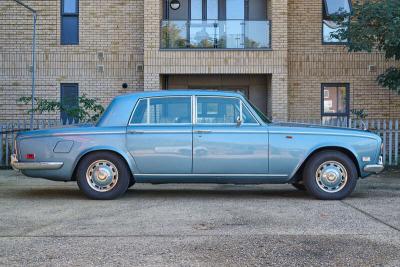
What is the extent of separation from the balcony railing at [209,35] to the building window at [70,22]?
276 cm

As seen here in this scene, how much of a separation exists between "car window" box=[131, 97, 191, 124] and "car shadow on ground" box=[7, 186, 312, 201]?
1229mm

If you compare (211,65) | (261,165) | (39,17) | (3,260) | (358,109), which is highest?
(39,17)

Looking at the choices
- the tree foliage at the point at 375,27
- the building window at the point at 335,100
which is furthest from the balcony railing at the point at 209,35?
the tree foliage at the point at 375,27

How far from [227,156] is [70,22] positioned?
1018 cm

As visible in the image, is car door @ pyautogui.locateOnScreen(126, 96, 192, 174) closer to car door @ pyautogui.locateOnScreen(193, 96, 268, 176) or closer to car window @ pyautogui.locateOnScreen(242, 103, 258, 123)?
car door @ pyautogui.locateOnScreen(193, 96, 268, 176)

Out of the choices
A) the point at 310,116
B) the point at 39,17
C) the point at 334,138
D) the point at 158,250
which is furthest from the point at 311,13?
the point at 158,250

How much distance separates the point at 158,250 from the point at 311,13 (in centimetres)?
1284

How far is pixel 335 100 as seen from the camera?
55.9 feet

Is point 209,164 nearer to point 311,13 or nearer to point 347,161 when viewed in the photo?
point 347,161

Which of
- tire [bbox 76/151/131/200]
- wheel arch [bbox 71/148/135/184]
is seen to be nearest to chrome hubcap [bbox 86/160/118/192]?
tire [bbox 76/151/131/200]

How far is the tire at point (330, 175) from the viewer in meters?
8.42

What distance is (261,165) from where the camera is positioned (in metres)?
8.38

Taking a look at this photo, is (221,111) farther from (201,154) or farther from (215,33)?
(215,33)

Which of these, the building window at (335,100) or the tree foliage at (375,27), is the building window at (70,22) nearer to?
the building window at (335,100)
